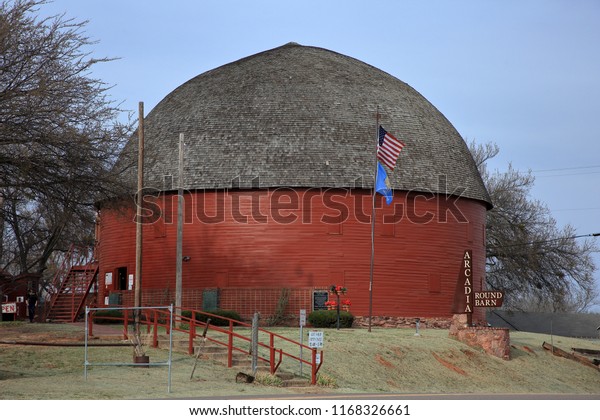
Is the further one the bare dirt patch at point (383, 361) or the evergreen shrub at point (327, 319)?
the evergreen shrub at point (327, 319)

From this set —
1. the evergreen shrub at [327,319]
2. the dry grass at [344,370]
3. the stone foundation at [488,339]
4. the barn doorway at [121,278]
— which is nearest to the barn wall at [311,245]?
the evergreen shrub at [327,319]

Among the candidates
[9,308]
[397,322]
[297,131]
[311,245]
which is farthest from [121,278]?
[397,322]

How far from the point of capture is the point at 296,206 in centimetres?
4103

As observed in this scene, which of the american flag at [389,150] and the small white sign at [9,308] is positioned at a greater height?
the american flag at [389,150]

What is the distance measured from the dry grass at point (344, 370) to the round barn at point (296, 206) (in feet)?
12.8

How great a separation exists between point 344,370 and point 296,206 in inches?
559

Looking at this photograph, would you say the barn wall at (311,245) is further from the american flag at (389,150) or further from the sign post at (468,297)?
the sign post at (468,297)

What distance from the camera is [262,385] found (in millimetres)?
23312

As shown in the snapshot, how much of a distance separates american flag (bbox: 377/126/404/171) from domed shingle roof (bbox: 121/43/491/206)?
4155 millimetres

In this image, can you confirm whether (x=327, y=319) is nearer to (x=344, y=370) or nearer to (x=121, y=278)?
(x=344, y=370)

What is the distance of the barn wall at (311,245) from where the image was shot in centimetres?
4078

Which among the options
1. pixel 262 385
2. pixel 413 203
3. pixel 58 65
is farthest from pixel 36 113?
pixel 413 203

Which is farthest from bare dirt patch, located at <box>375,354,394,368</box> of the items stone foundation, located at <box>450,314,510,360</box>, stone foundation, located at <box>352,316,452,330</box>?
stone foundation, located at <box>352,316,452,330</box>

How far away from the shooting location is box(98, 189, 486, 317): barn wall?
40.8m
